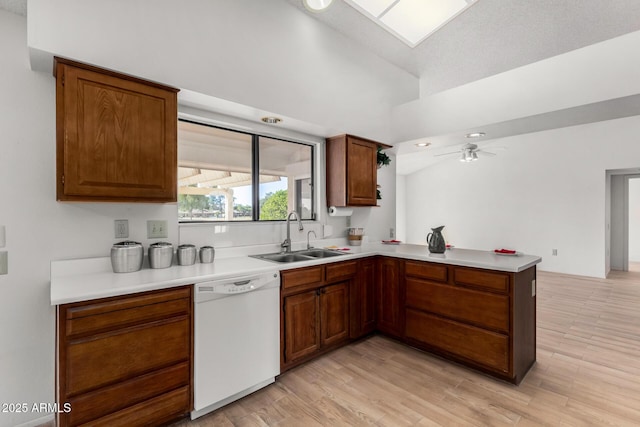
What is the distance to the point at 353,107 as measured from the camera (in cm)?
322

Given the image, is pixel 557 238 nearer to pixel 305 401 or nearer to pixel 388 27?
pixel 388 27

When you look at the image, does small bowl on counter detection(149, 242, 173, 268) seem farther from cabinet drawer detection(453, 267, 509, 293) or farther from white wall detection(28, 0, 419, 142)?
cabinet drawer detection(453, 267, 509, 293)

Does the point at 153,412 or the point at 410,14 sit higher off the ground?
the point at 410,14

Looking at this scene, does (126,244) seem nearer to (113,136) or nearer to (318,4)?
→ (113,136)

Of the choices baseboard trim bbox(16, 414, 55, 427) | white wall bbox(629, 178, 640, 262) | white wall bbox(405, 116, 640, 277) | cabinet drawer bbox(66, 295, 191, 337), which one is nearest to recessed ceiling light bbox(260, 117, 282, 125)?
cabinet drawer bbox(66, 295, 191, 337)

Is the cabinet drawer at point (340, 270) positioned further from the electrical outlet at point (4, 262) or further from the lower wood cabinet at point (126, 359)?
the electrical outlet at point (4, 262)

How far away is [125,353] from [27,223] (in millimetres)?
1021

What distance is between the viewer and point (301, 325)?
2379 mm

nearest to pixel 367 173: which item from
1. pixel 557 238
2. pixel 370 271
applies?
pixel 370 271

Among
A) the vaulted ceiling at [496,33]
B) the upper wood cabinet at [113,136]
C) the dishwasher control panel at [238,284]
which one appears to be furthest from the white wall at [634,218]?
the upper wood cabinet at [113,136]

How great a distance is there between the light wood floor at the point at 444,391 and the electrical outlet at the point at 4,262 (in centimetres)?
139

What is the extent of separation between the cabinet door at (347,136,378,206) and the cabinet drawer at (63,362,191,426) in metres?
2.19

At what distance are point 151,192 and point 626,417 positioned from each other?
3359 millimetres

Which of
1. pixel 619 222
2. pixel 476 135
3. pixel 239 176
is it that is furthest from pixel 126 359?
pixel 619 222
